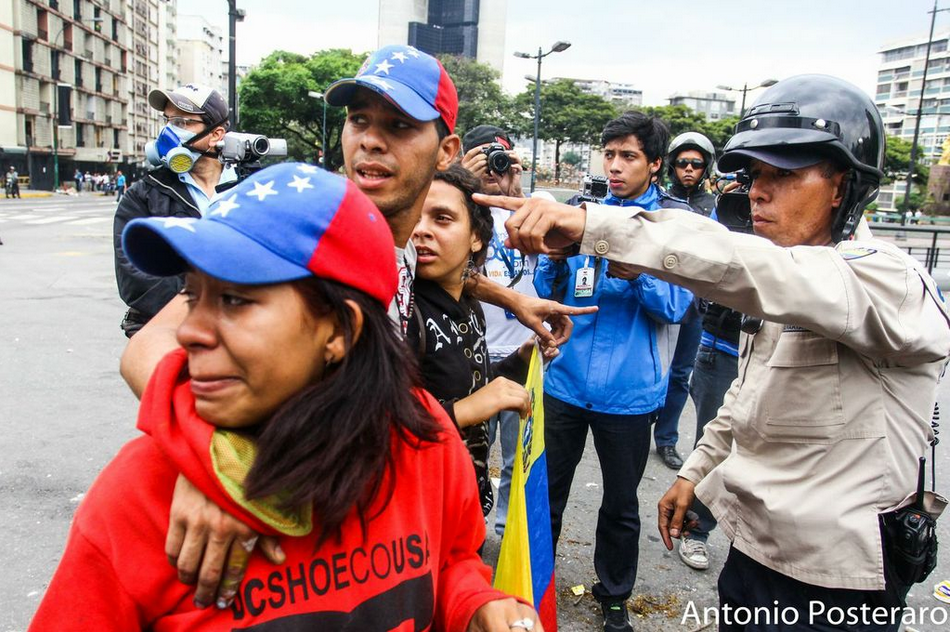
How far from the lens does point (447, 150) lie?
2.06 metres

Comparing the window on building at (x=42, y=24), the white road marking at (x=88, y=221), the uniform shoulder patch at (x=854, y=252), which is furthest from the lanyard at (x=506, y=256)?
the window on building at (x=42, y=24)

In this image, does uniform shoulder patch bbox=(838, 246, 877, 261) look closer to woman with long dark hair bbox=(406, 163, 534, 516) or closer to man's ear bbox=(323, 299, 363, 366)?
woman with long dark hair bbox=(406, 163, 534, 516)

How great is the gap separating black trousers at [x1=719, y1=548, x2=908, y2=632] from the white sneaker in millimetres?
1793

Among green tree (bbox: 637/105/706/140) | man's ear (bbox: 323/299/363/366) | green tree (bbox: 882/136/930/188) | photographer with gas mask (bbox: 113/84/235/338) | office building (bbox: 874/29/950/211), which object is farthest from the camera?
office building (bbox: 874/29/950/211)

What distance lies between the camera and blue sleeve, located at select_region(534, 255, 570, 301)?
343 centimetres

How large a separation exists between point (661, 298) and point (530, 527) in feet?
5.04

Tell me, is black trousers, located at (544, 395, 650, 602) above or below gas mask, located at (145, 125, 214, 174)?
below

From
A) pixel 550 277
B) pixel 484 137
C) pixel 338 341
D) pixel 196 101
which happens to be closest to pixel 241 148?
pixel 196 101

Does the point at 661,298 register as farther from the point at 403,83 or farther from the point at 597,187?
the point at 403,83

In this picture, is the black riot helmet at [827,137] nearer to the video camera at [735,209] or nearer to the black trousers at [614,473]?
the video camera at [735,209]

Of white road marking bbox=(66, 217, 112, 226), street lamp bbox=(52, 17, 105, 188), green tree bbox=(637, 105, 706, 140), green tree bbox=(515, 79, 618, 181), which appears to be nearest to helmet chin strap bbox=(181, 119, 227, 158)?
white road marking bbox=(66, 217, 112, 226)

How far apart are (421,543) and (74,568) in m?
0.60

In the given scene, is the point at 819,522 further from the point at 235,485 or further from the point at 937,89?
the point at 937,89

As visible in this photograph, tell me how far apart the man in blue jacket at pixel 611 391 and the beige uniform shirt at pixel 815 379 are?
1.16 meters
